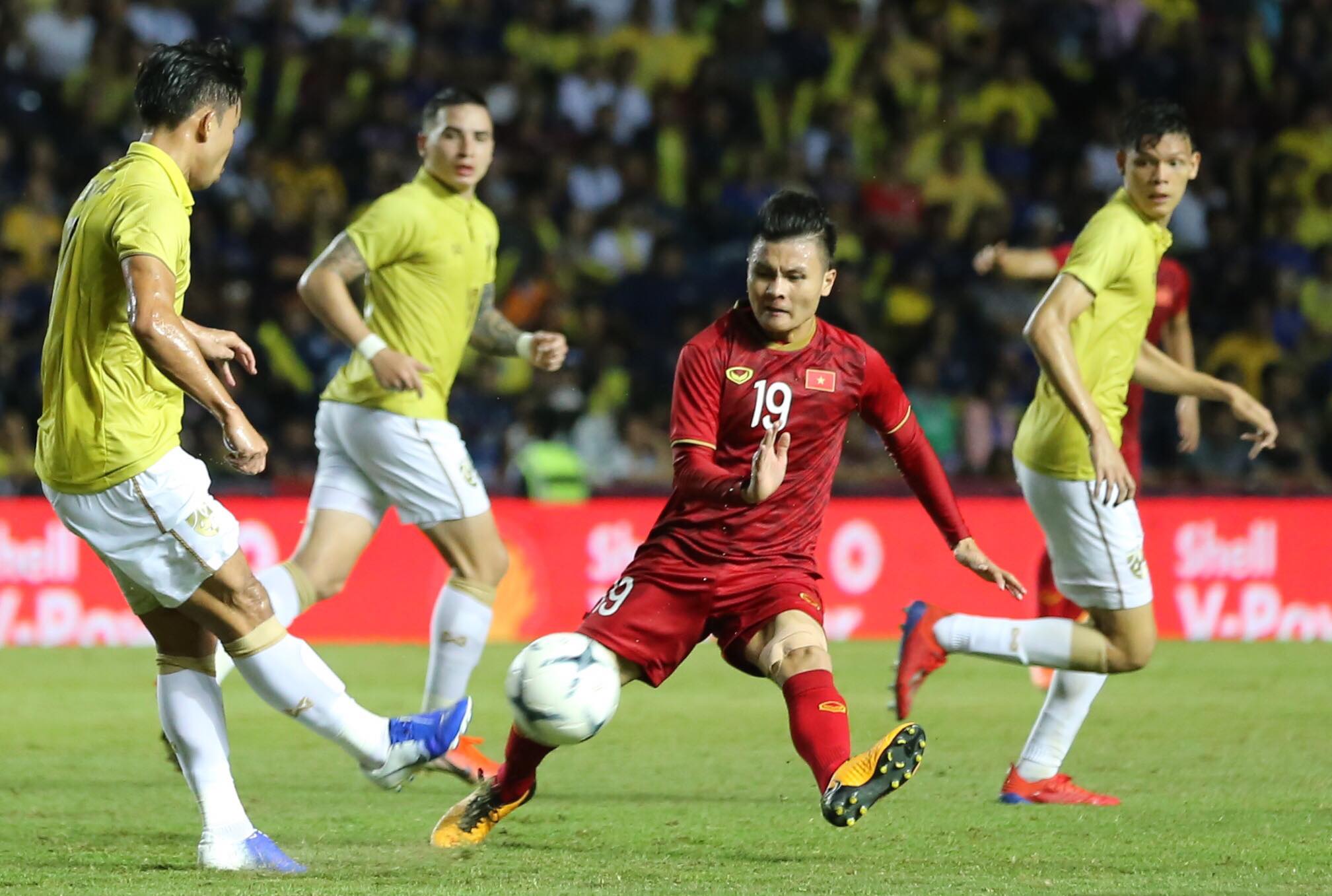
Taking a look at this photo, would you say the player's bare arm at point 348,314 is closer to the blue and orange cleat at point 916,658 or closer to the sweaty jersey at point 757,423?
the sweaty jersey at point 757,423

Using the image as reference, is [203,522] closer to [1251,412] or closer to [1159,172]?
[1159,172]

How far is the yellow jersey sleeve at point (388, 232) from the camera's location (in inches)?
270

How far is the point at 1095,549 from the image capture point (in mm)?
6305

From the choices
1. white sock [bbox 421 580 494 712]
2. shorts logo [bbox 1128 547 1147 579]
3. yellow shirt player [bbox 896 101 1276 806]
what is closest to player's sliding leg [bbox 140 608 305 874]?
white sock [bbox 421 580 494 712]

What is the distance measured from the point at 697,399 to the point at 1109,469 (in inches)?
56.4

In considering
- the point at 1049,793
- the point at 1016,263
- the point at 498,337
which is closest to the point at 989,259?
the point at 1016,263

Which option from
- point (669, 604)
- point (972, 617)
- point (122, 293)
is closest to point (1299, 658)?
point (972, 617)

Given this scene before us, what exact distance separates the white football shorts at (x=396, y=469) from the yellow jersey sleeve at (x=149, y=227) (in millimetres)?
2208

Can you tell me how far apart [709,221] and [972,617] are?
8.83 m

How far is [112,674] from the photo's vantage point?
10047 millimetres

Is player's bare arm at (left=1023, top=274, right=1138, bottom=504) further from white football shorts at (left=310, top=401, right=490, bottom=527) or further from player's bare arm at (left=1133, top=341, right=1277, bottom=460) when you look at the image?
white football shorts at (left=310, top=401, right=490, bottom=527)

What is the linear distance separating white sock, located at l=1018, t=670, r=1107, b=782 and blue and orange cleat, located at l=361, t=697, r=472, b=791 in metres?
2.14

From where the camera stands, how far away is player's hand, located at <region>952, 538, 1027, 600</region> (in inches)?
204

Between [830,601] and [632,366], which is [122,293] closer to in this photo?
[830,601]
